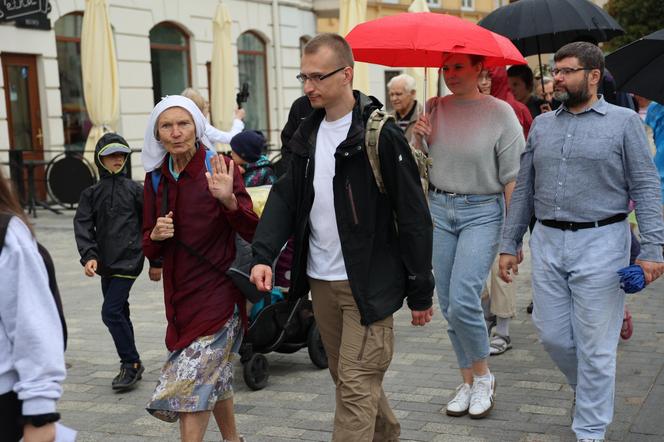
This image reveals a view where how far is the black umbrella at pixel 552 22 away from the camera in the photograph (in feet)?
24.3

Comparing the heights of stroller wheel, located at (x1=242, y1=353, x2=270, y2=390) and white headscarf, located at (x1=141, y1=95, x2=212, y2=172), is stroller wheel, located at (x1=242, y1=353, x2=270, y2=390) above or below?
below

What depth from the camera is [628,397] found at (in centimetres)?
560

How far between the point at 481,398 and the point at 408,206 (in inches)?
70.6

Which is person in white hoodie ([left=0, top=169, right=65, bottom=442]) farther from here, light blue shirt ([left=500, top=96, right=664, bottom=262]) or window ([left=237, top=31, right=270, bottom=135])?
window ([left=237, top=31, right=270, bottom=135])

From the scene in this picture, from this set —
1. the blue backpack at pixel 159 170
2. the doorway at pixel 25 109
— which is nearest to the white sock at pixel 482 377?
the blue backpack at pixel 159 170

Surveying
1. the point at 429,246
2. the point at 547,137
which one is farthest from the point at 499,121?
the point at 429,246

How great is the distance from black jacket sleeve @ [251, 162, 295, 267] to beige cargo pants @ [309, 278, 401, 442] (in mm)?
227

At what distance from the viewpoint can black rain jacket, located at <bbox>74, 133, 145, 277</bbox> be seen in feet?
20.0

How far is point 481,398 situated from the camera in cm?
533

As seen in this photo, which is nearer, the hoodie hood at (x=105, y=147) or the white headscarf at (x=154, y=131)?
the white headscarf at (x=154, y=131)

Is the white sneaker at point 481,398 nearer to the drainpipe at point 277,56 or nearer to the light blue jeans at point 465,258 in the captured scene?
the light blue jeans at point 465,258

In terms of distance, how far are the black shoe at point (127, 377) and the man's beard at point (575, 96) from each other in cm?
323

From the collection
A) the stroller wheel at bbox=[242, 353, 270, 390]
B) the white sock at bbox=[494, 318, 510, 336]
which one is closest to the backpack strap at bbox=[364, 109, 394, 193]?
the stroller wheel at bbox=[242, 353, 270, 390]

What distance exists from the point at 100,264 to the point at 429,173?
220 cm
